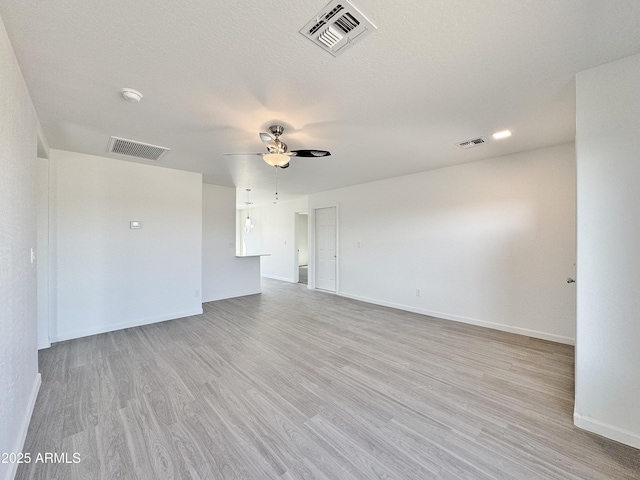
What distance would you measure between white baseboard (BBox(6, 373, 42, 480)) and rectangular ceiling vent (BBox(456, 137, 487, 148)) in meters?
4.61

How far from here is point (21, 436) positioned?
1.61 m

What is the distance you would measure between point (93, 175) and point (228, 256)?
8.83ft

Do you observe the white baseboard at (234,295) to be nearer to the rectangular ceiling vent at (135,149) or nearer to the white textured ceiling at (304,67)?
the rectangular ceiling vent at (135,149)

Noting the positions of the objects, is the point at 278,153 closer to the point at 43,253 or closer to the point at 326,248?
the point at 43,253

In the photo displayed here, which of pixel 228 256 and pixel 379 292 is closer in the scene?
pixel 379 292

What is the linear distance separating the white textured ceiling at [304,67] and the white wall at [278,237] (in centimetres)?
463

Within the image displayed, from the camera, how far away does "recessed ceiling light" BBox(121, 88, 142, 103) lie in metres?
1.97

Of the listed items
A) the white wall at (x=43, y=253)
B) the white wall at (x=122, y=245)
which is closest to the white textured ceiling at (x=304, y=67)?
the white wall at (x=43, y=253)

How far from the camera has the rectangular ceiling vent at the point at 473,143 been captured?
3014 mm

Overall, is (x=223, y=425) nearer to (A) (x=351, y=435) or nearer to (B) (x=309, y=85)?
(A) (x=351, y=435)

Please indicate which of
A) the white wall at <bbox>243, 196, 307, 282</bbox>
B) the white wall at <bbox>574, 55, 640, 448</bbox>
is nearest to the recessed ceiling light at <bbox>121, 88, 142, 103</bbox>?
the white wall at <bbox>574, 55, 640, 448</bbox>

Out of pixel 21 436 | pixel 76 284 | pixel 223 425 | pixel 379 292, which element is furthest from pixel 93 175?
pixel 379 292

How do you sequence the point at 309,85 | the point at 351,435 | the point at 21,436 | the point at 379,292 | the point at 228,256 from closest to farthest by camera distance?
the point at 21,436
the point at 351,435
the point at 309,85
the point at 379,292
the point at 228,256

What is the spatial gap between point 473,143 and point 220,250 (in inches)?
194
